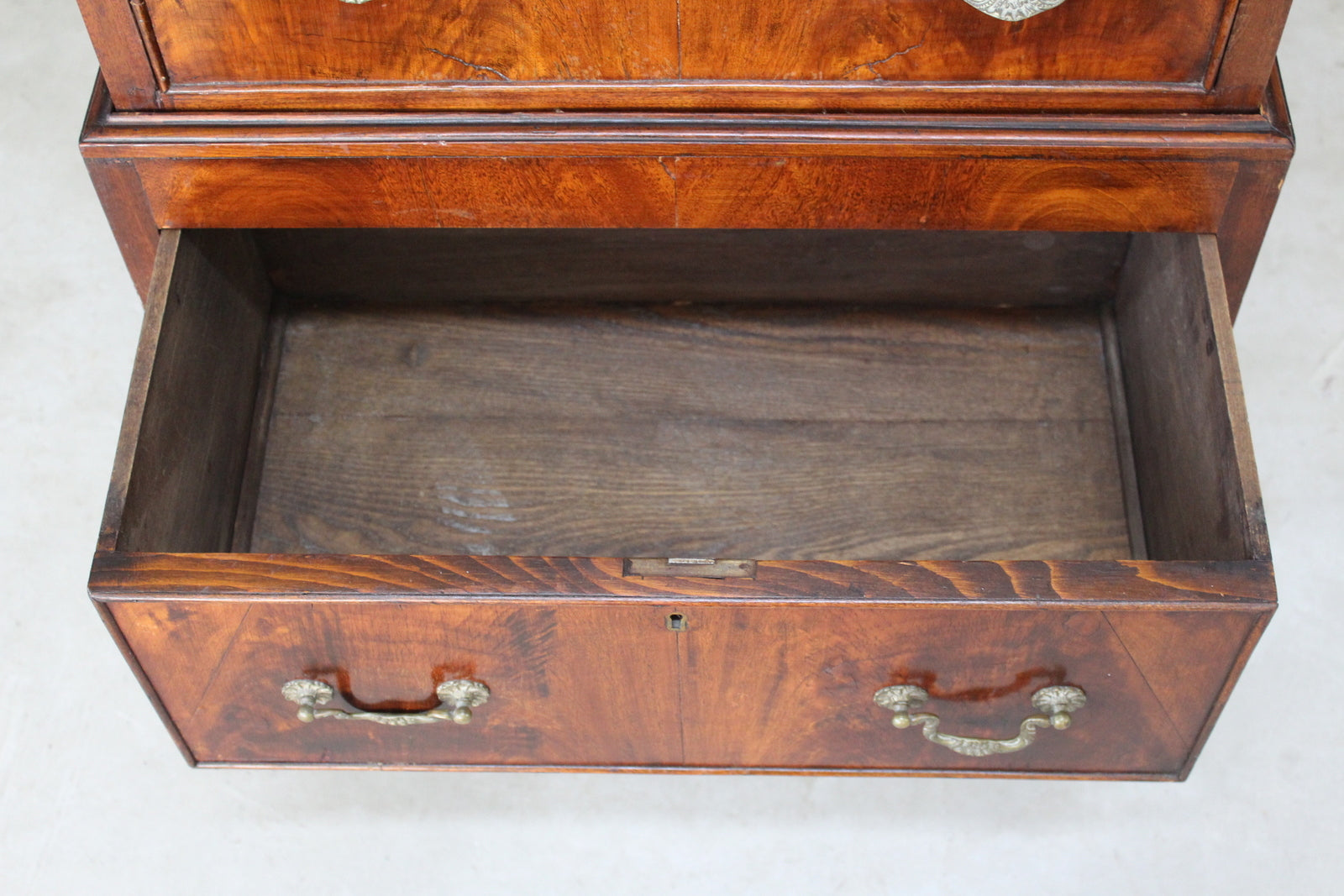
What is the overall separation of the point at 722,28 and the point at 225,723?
2.13 feet

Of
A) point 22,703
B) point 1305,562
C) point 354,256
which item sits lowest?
point 22,703

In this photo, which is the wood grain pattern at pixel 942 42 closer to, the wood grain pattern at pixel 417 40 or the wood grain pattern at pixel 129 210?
the wood grain pattern at pixel 417 40

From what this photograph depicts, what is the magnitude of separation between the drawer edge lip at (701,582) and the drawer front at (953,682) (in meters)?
0.02

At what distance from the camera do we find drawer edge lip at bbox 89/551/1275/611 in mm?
1089

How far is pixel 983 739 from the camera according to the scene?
1237 mm

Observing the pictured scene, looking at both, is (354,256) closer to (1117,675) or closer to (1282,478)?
(1117,675)

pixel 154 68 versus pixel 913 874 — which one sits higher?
pixel 154 68

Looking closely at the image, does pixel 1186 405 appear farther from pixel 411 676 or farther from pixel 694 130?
pixel 411 676

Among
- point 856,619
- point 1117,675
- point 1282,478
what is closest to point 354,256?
point 856,619

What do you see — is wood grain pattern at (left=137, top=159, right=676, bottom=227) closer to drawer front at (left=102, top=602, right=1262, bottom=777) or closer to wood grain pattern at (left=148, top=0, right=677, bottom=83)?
wood grain pattern at (left=148, top=0, right=677, bottom=83)

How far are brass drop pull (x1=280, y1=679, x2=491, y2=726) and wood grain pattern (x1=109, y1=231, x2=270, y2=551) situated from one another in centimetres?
16

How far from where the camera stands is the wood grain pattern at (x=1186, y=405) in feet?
3.86

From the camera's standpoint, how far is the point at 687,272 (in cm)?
154

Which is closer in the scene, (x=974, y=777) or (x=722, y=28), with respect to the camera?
(x=722, y=28)
